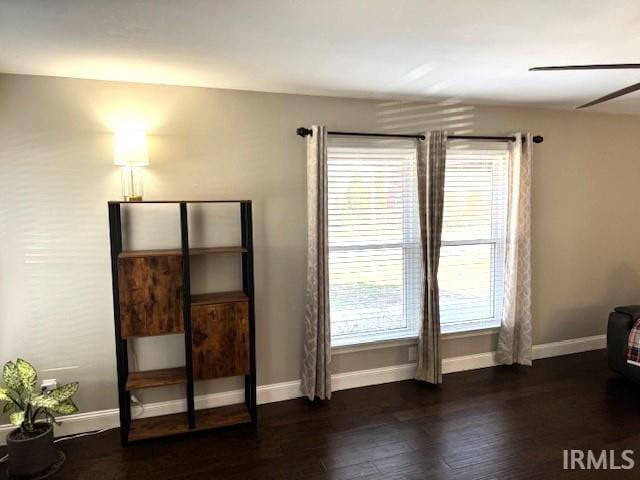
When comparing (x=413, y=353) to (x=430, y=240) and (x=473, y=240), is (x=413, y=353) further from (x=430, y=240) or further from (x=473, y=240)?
(x=473, y=240)

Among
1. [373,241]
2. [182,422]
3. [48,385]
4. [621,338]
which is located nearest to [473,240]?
[373,241]

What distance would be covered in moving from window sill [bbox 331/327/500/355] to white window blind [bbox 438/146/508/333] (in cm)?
5

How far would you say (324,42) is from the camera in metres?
2.19

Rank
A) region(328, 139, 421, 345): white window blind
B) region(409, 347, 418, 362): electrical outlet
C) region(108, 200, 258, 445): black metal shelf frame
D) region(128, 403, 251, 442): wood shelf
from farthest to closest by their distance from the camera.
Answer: region(409, 347, 418, 362): electrical outlet
region(328, 139, 421, 345): white window blind
region(128, 403, 251, 442): wood shelf
region(108, 200, 258, 445): black metal shelf frame

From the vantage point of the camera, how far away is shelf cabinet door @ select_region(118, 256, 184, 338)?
2.67 meters

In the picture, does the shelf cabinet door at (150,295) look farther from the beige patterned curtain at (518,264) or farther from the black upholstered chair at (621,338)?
the black upholstered chair at (621,338)

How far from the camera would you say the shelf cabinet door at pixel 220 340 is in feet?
9.30

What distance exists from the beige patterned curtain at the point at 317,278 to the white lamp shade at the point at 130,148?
115cm

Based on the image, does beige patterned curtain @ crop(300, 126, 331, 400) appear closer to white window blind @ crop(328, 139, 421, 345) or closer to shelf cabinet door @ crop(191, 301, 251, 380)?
white window blind @ crop(328, 139, 421, 345)

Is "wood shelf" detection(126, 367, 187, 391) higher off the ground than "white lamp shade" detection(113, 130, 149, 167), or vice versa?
"white lamp shade" detection(113, 130, 149, 167)

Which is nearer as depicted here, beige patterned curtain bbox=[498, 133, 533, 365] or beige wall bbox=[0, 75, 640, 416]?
beige wall bbox=[0, 75, 640, 416]

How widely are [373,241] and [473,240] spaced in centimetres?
98

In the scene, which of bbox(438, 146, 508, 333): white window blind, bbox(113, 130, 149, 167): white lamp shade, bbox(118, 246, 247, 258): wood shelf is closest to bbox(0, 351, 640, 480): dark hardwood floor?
bbox(438, 146, 508, 333): white window blind

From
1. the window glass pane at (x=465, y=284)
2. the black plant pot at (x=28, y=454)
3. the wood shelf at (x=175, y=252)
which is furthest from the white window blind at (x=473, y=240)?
the black plant pot at (x=28, y=454)
